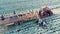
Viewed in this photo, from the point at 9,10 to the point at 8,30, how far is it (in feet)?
46.0

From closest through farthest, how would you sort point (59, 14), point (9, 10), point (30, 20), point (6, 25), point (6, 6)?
point (6, 25) < point (30, 20) < point (59, 14) < point (9, 10) < point (6, 6)

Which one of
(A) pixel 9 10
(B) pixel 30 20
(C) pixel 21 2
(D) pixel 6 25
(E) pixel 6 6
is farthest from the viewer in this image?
(C) pixel 21 2

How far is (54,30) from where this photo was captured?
31.1 meters

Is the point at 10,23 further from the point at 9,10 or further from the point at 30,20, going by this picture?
the point at 9,10

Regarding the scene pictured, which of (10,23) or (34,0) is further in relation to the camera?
(34,0)

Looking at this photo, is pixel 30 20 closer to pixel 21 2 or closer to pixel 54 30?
pixel 54 30

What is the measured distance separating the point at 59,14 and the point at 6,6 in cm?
1560

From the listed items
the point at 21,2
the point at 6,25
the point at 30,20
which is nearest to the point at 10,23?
the point at 6,25

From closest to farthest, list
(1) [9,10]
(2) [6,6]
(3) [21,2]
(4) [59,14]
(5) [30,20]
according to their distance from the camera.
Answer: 1. (5) [30,20]
2. (4) [59,14]
3. (1) [9,10]
4. (2) [6,6]
5. (3) [21,2]

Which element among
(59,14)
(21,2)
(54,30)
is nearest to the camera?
(54,30)

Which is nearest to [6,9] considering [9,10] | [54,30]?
[9,10]

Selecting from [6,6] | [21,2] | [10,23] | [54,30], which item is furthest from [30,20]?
[21,2]

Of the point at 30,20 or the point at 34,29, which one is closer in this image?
the point at 34,29

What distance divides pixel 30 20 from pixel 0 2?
21.1 m
